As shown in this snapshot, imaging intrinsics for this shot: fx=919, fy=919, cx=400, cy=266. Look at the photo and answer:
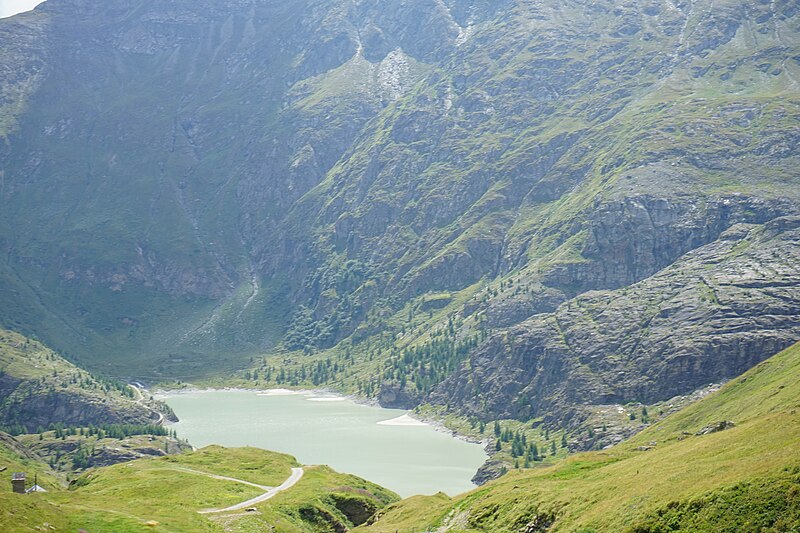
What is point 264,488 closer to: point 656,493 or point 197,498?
point 197,498

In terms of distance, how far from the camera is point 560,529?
76.8 metres

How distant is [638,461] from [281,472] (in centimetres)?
7315

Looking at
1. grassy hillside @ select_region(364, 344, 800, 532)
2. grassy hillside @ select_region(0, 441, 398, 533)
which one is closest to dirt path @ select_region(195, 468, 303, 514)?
grassy hillside @ select_region(0, 441, 398, 533)

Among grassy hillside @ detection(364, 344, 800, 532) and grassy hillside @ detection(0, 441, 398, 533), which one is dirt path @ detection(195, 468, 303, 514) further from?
grassy hillside @ detection(364, 344, 800, 532)

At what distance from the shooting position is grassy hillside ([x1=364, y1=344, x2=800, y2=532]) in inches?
2429

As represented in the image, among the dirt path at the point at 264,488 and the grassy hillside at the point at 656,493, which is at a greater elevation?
the grassy hillside at the point at 656,493

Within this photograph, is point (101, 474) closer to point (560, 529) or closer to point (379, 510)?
point (379, 510)

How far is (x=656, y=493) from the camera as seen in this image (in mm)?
71312

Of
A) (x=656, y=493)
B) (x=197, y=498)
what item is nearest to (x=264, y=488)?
(x=197, y=498)

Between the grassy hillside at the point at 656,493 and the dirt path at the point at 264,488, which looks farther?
the dirt path at the point at 264,488

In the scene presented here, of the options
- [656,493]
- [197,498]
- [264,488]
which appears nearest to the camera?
[656,493]

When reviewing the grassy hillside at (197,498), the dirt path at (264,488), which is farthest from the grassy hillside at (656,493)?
the dirt path at (264,488)

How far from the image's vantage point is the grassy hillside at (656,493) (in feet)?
202

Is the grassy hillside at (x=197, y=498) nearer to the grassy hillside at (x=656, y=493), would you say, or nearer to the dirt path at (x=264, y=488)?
the dirt path at (x=264, y=488)
